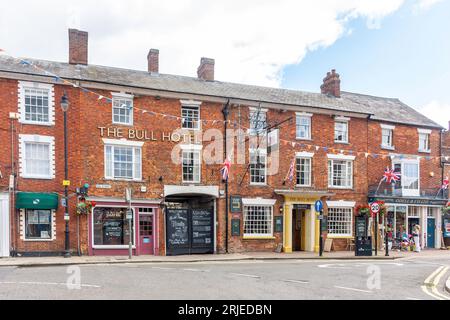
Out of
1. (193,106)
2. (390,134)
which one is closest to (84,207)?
(193,106)

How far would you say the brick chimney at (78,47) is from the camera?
23.0 m

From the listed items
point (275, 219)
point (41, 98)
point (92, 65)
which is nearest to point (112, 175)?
point (41, 98)

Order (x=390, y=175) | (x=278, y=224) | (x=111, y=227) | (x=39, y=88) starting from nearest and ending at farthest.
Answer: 1. (x=39, y=88)
2. (x=111, y=227)
3. (x=278, y=224)
4. (x=390, y=175)

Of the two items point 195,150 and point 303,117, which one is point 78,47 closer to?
point 195,150

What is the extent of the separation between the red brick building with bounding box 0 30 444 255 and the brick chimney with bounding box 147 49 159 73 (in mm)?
84

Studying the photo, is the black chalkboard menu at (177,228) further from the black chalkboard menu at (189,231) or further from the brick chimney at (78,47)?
the brick chimney at (78,47)

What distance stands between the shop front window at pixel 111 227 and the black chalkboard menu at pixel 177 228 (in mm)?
1926

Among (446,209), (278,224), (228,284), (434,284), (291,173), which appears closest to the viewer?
(228,284)

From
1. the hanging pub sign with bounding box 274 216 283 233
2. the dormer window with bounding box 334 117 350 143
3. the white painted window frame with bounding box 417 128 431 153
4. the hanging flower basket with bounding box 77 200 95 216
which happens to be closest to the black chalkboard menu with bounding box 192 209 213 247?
the hanging pub sign with bounding box 274 216 283 233

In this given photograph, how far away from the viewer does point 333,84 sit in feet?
96.4

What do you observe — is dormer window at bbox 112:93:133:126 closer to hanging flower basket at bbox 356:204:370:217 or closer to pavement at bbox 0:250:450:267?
pavement at bbox 0:250:450:267

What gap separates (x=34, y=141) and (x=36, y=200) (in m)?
2.70
